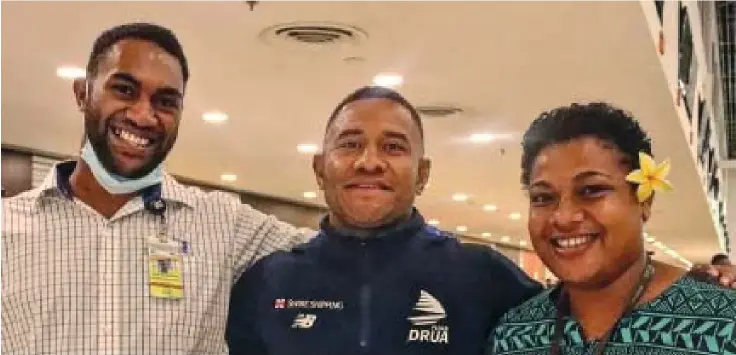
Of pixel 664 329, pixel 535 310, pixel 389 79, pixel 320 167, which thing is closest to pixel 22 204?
pixel 320 167

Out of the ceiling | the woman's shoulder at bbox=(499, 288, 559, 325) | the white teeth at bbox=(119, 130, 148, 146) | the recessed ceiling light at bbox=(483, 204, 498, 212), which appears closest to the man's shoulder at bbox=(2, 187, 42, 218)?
the white teeth at bbox=(119, 130, 148, 146)

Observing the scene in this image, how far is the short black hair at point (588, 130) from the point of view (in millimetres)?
1975

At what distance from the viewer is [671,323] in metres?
1.84

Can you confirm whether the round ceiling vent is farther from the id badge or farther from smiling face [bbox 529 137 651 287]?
smiling face [bbox 529 137 651 287]

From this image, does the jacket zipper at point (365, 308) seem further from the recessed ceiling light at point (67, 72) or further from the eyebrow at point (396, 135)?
the recessed ceiling light at point (67, 72)

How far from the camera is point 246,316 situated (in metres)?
2.33

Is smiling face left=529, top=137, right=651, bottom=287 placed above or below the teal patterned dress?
above

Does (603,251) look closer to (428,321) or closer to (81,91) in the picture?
(428,321)

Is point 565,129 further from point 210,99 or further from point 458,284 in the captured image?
point 210,99

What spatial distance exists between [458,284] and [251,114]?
6016mm

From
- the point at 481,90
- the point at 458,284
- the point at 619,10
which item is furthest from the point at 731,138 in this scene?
the point at 458,284

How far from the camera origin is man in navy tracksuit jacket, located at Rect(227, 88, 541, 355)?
7.14 feet

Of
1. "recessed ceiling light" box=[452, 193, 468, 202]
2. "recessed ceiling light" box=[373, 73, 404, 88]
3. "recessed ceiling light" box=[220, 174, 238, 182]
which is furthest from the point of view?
"recessed ceiling light" box=[452, 193, 468, 202]

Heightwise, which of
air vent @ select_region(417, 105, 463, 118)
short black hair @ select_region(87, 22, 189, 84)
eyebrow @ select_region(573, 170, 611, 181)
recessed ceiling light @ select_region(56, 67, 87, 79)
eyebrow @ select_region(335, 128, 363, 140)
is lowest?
eyebrow @ select_region(573, 170, 611, 181)
